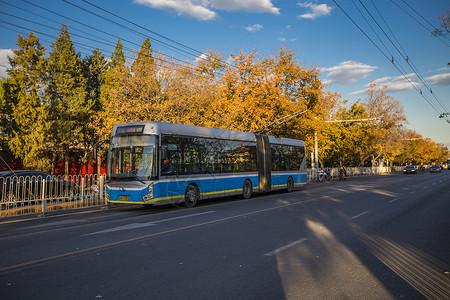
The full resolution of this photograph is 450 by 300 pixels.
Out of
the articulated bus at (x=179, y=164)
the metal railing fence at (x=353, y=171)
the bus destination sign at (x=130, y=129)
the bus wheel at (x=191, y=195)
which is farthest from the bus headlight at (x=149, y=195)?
the metal railing fence at (x=353, y=171)

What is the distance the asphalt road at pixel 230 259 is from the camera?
464 centimetres

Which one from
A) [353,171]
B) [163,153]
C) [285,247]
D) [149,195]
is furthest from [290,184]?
[353,171]

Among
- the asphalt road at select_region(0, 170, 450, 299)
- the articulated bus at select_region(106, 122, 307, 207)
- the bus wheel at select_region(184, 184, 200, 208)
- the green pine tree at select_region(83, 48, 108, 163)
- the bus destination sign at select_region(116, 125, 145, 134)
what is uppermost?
the green pine tree at select_region(83, 48, 108, 163)

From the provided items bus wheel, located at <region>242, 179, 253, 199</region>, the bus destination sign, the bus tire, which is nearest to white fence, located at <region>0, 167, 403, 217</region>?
the bus destination sign

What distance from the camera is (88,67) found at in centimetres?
4259

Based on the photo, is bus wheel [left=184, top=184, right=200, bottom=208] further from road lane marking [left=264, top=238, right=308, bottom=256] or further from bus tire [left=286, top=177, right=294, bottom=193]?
bus tire [left=286, top=177, right=294, bottom=193]

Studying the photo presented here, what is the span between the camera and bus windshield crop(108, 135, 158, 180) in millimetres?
13617

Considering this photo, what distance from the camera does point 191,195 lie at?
15.5 m

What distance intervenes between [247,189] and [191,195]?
4.92m

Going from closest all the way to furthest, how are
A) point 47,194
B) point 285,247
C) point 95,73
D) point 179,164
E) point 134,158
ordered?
point 285,247 → point 134,158 → point 179,164 → point 47,194 → point 95,73

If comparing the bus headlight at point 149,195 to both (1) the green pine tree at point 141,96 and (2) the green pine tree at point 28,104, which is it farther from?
(2) the green pine tree at point 28,104

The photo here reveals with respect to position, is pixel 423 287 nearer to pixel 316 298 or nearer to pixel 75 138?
pixel 316 298

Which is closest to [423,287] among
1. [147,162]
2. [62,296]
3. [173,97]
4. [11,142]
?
[62,296]

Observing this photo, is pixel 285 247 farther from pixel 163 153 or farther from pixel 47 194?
pixel 47 194
